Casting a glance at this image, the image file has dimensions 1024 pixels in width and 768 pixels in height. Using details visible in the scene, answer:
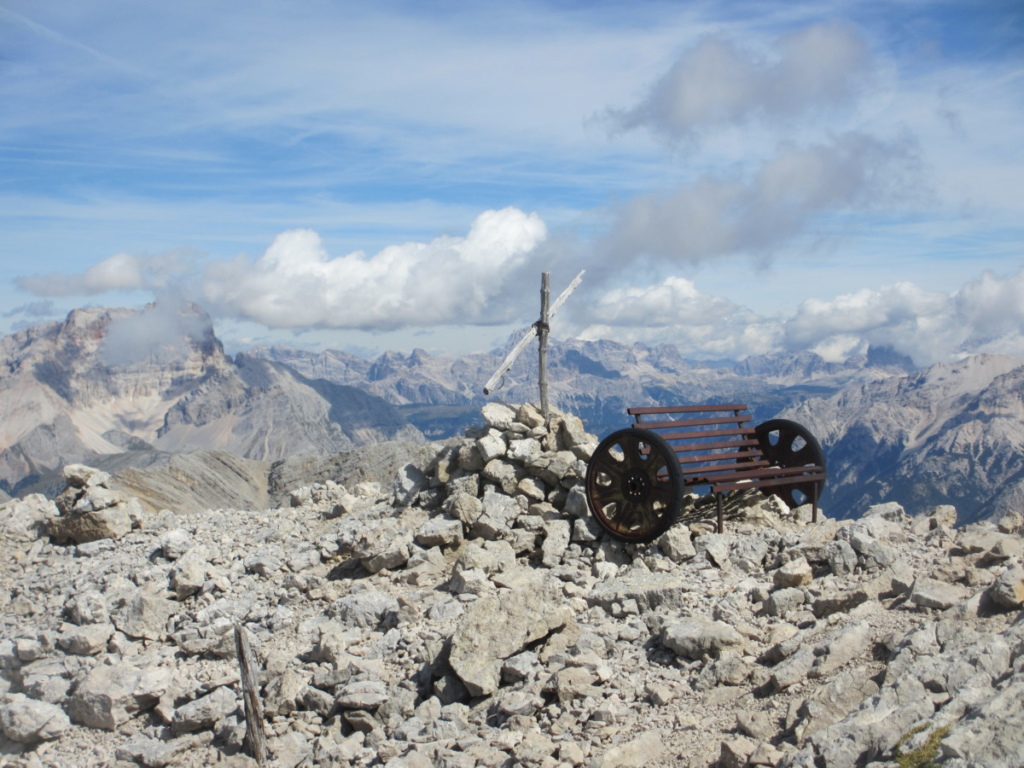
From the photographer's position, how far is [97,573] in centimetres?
1727

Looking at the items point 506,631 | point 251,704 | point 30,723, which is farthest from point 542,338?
point 30,723

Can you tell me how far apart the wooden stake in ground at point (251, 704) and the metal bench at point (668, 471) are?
6.60 metres

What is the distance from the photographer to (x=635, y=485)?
48.5 feet

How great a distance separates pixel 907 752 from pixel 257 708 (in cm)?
877

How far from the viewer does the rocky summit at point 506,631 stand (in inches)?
333

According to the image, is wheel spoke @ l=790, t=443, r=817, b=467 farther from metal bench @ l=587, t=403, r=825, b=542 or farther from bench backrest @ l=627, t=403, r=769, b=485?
bench backrest @ l=627, t=403, r=769, b=485

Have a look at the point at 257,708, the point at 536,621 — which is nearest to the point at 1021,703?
the point at 536,621

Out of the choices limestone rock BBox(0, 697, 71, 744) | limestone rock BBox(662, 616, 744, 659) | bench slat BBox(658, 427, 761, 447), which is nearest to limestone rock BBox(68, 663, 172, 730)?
limestone rock BBox(0, 697, 71, 744)

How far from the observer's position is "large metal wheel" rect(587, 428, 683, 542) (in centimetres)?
1398

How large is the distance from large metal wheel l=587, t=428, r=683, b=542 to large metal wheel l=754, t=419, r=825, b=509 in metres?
3.39

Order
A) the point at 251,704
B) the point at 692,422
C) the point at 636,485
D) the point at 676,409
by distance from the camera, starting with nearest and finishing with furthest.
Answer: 1. the point at 251,704
2. the point at 636,485
3. the point at 692,422
4. the point at 676,409

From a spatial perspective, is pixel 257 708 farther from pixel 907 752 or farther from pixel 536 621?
pixel 907 752

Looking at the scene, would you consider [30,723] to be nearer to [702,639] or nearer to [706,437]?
[702,639]

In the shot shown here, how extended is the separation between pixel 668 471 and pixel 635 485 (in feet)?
3.06
